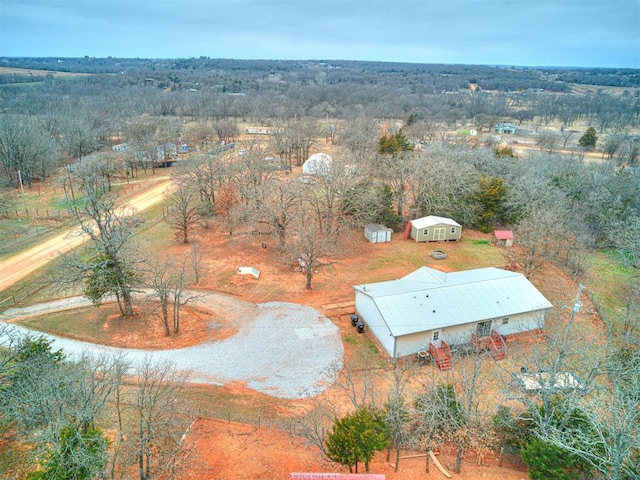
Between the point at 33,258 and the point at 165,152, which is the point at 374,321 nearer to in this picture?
the point at 33,258

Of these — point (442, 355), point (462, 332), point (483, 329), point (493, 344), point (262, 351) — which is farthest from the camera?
point (483, 329)

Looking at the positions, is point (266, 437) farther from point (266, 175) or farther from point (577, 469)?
point (266, 175)

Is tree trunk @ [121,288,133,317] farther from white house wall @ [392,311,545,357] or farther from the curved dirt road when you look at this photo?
white house wall @ [392,311,545,357]

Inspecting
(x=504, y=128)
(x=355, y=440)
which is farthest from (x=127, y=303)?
(x=504, y=128)

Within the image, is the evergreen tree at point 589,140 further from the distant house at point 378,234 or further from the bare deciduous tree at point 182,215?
the bare deciduous tree at point 182,215

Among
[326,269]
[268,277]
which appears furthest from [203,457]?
[326,269]

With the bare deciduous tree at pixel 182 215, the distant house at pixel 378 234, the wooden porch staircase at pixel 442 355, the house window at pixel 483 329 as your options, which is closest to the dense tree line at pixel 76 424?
the wooden porch staircase at pixel 442 355
